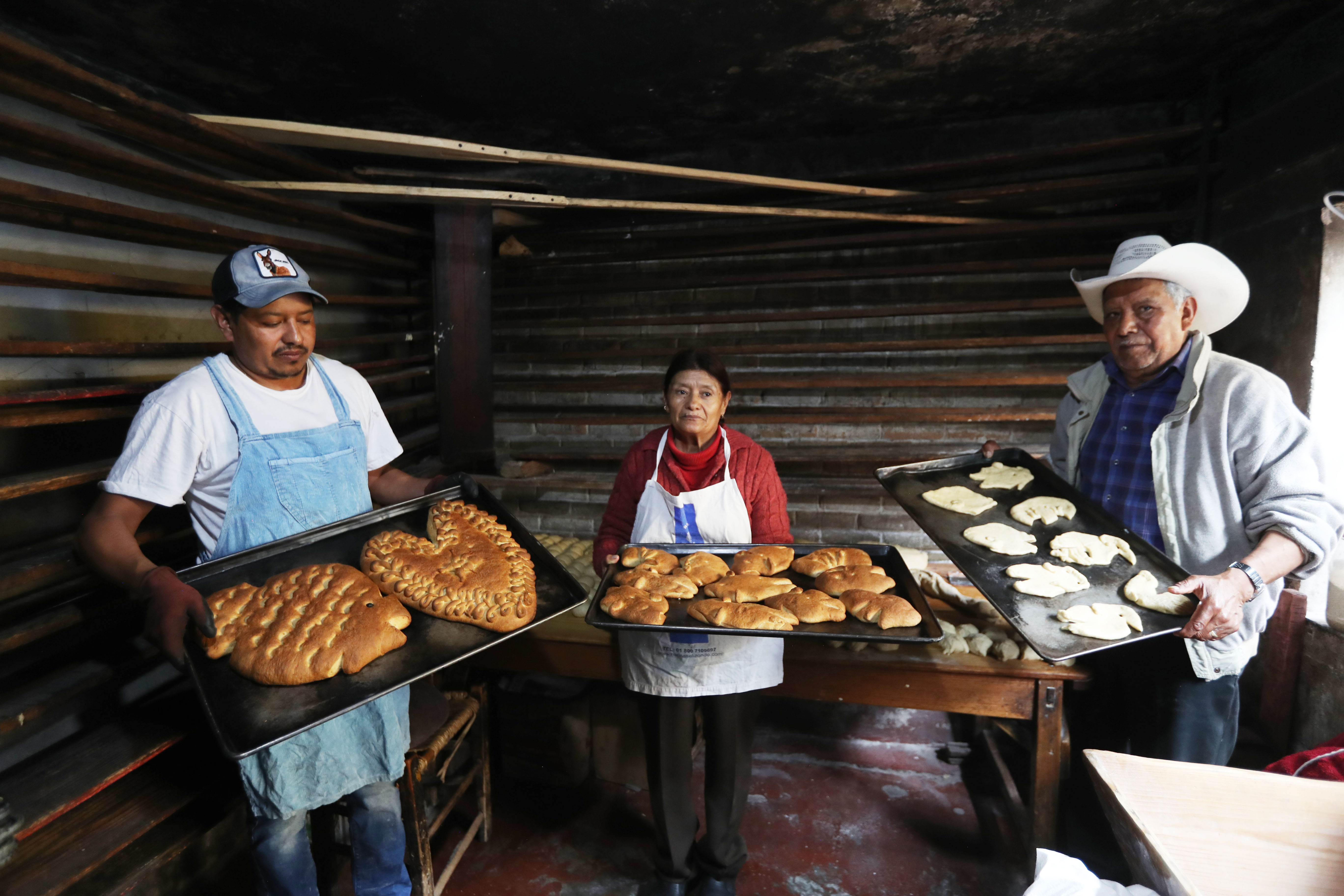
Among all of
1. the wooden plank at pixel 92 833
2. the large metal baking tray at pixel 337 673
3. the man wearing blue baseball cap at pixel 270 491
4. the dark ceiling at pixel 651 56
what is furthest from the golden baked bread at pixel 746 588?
the dark ceiling at pixel 651 56

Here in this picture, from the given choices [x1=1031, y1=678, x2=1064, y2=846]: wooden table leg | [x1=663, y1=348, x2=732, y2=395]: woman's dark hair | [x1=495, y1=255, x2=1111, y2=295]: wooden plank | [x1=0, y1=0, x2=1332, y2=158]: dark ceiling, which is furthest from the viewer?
[x1=495, y1=255, x2=1111, y2=295]: wooden plank

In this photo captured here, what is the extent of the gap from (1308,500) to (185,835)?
379 centimetres

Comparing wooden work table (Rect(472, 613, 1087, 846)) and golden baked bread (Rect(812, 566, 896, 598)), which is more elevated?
golden baked bread (Rect(812, 566, 896, 598))

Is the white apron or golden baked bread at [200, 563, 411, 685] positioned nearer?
golden baked bread at [200, 563, 411, 685]

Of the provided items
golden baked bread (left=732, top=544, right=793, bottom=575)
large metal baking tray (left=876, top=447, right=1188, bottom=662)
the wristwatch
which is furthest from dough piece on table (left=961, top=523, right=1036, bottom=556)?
golden baked bread (left=732, top=544, right=793, bottom=575)

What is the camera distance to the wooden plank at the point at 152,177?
199 centimetres

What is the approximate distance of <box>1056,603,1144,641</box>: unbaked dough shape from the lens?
1.91 m

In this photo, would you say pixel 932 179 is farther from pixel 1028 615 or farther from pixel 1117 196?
pixel 1028 615

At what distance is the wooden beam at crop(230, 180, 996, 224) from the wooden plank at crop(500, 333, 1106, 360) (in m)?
0.74

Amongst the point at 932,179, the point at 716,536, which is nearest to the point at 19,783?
the point at 716,536

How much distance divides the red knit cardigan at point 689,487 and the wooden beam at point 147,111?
2.17 metres

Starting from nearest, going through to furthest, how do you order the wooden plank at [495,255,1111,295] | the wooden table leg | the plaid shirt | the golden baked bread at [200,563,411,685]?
the golden baked bread at [200,563,411,685], the plaid shirt, the wooden table leg, the wooden plank at [495,255,1111,295]

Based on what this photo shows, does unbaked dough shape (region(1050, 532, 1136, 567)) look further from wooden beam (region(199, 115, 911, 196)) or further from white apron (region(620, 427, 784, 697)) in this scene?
wooden beam (region(199, 115, 911, 196))

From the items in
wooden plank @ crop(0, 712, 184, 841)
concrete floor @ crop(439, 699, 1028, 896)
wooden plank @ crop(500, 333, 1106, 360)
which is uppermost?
wooden plank @ crop(500, 333, 1106, 360)
